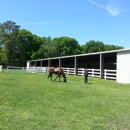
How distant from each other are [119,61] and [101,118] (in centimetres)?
1228

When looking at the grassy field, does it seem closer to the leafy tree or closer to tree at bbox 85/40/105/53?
the leafy tree

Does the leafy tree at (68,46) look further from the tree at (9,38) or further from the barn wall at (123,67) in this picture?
the barn wall at (123,67)

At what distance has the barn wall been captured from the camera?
1589cm

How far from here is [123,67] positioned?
16.4m

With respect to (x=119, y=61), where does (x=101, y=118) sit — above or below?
below

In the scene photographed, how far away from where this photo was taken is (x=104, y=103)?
7.26 m

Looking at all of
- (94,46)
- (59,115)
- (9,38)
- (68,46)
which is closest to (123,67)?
(59,115)

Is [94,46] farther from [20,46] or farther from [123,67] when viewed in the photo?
[123,67]

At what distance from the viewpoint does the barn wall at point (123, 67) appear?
52.1 feet

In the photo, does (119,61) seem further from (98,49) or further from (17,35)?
(98,49)

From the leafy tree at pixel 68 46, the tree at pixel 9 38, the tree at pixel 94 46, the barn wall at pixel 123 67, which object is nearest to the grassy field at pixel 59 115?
the barn wall at pixel 123 67

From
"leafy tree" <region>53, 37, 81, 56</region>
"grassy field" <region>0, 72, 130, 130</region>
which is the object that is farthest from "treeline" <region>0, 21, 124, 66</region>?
"grassy field" <region>0, 72, 130, 130</region>

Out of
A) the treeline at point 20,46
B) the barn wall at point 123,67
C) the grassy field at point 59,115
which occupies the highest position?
the treeline at point 20,46

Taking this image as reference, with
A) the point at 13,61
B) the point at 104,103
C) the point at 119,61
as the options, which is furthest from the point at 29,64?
the point at 104,103
